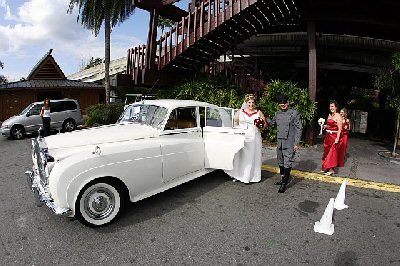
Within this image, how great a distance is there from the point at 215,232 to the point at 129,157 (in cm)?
161

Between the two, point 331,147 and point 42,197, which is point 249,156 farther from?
point 42,197

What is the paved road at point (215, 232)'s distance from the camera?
3.33 metres

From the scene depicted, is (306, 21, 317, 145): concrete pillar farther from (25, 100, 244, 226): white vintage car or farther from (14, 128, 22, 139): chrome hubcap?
(14, 128, 22, 139): chrome hubcap

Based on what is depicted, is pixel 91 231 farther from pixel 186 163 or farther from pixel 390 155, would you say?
pixel 390 155

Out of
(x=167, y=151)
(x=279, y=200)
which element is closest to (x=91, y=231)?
(x=167, y=151)

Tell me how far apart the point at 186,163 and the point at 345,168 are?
416 cm

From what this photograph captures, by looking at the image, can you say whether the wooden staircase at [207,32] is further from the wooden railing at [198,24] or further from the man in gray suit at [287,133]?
the man in gray suit at [287,133]

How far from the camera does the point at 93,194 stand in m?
3.88

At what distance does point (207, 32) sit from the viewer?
29.4 feet

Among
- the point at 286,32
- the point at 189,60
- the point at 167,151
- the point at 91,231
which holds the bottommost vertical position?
the point at 91,231

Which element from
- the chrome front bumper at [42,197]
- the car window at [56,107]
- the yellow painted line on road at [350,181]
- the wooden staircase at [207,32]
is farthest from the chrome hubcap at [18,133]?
the yellow painted line on road at [350,181]

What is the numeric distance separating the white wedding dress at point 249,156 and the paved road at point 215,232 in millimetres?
361

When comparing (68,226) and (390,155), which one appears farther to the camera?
(390,155)

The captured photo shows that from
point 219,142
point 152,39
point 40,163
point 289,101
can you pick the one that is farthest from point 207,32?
point 40,163
